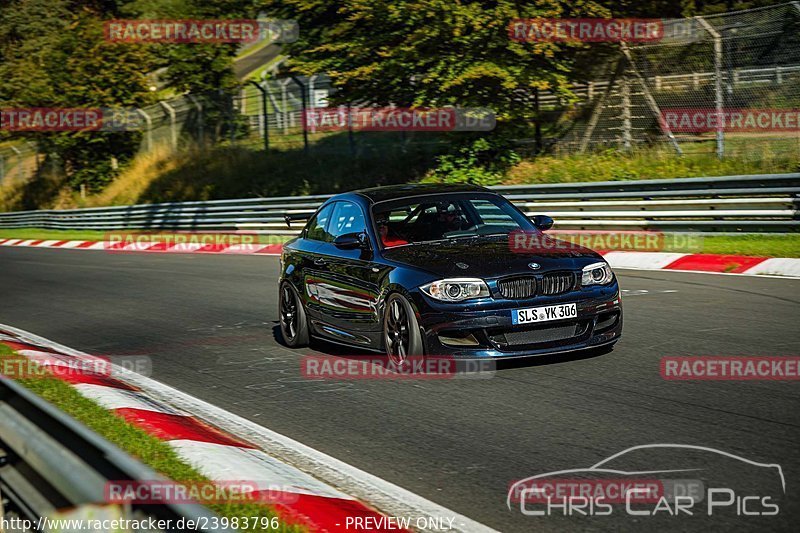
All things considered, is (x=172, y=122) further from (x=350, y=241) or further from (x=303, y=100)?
(x=350, y=241)

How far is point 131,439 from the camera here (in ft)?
20.5

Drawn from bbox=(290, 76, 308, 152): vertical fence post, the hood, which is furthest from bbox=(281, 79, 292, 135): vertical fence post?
the hood

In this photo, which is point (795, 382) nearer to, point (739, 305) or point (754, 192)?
point (739, 305)

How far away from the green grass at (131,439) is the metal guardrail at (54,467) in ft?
3.02

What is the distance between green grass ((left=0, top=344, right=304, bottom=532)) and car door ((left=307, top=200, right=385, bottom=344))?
2.33 meters

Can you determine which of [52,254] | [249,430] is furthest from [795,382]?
[52,254]

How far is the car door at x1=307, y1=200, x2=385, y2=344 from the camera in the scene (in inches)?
341

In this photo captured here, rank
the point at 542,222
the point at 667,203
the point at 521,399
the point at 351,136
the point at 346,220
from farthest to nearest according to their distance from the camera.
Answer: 1. the point at 351,136
2. the point at 667,203
3. the point at 346,220
4. the point at 542,222
5. the point at 521,399

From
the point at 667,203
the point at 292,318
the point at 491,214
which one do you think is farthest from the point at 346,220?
the point at 667,203

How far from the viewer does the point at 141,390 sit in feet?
27.6

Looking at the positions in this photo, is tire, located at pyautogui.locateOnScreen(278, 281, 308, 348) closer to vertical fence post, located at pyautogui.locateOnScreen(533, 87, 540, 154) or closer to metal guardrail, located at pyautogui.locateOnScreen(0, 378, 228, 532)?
metal guardrail, located at pyautogui.locateOnScreen(0, 378, 228, 532)

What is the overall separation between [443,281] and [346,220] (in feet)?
6.99

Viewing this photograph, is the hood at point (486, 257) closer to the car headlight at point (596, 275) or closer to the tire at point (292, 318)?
the car headlight at point (596, 275)

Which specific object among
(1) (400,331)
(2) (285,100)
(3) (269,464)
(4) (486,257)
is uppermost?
(2) (285,100)
